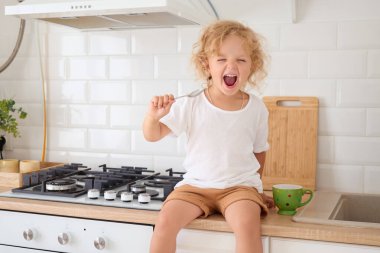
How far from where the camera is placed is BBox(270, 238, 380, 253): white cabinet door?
129 cm

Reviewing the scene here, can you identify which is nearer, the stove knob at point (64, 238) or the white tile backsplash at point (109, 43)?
the stove knob at point (64, 238)

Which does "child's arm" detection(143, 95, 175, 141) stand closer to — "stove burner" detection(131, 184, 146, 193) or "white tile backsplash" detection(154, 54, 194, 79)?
"stove burner" detection(131, 184, 146, 193)

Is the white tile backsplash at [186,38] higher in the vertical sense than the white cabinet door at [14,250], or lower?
higher

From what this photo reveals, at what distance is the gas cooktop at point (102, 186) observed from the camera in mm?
1589

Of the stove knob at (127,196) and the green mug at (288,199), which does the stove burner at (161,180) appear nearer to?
the stove knob at (127,196)

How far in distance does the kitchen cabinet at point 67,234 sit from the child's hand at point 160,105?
0.31 meters

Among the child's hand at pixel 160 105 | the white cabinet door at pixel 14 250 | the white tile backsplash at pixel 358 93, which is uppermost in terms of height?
the white tile backsplash at pixel 358 93

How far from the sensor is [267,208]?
1509 millimetres

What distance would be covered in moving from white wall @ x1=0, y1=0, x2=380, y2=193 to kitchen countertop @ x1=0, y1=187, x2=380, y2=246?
497 mm

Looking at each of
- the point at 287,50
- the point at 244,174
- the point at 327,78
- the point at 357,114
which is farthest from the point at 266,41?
the point at 244,174

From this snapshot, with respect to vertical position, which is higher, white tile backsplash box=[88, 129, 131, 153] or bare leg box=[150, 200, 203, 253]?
white tile backsplash box=[88, 129, 131, 153]

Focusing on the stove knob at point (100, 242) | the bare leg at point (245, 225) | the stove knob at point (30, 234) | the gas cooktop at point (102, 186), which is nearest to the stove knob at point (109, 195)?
the gas cooktop at point (102, 186)

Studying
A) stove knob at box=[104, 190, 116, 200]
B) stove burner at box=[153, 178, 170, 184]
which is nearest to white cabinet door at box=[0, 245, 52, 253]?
stove knob at box=[104, 190, 116, 200]

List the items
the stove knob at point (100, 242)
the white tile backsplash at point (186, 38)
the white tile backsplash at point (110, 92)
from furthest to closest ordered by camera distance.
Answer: the white tile backsplash at point (110, 92)
the white tile backsplash at point (186, 38)
the stove knob at point (100, 242)
